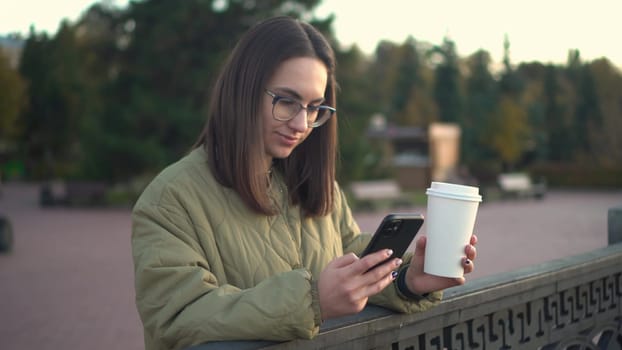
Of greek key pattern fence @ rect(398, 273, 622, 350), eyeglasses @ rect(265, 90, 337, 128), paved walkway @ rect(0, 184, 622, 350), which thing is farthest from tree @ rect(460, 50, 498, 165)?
eyeglasses @ rect(265, 90, 337, 128)

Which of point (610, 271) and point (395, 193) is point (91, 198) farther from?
point (610, 271)

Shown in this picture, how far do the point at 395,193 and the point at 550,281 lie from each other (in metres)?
20.4

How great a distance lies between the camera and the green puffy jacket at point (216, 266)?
5.04 ft

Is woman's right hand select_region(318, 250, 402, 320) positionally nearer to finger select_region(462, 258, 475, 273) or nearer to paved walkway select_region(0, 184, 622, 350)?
finger select_region(462, 258, 475, 273)

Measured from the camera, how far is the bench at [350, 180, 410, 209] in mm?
21484

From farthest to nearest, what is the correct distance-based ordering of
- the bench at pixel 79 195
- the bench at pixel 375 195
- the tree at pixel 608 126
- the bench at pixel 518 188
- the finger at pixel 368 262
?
the tree at pixel 608 126
the bench at pixel 518 188
the bench at pixel 79 195
the bench at pixel 375 195
the finger at pixel 368 262

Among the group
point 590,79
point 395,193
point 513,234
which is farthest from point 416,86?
point 513,234

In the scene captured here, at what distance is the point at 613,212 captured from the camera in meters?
3.38

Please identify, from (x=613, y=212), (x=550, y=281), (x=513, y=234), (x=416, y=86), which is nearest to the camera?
(x=550, y=281)

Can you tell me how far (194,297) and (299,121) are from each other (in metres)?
0.55

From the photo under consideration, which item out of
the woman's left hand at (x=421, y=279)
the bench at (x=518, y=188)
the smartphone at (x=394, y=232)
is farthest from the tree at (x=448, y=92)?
the smartphone at (x=394, y=232)

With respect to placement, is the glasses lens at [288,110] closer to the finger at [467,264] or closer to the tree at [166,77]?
the finger at [467,264]

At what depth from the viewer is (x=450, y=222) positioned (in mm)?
1691

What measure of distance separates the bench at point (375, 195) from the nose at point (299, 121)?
64.0 ft
